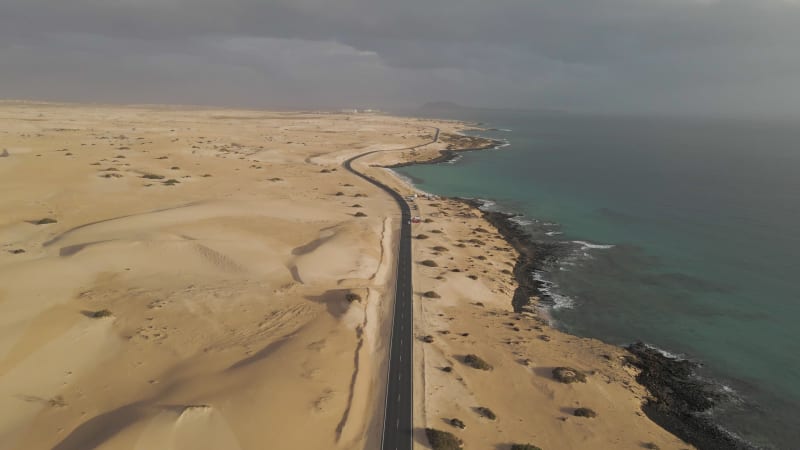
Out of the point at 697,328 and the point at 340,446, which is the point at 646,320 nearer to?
the point at 697,328

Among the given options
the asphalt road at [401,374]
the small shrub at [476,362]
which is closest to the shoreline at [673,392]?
the small shrub at [476,362]

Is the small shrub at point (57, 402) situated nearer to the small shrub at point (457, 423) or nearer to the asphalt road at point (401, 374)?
the asphalt road at point (401, 374)

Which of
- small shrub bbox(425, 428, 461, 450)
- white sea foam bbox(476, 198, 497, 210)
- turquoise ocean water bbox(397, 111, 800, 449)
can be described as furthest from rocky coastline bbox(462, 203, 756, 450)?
white sea foam bbox(476, 198, 497, 210)

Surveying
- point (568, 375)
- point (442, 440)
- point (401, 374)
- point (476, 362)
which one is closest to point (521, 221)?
point (568, 375)

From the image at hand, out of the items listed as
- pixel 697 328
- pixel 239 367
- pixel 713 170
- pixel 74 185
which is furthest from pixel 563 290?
pixel 713 170

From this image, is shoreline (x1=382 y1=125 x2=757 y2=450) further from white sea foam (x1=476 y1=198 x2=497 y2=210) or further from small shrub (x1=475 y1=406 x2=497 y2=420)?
white sea foam (x1=476 y1=198 x2=497 y2=210)
